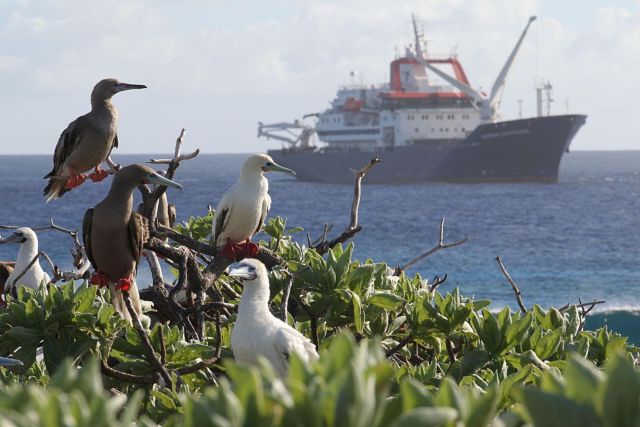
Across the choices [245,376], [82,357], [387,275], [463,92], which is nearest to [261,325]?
[82,357]

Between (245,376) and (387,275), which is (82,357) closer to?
(387,275)

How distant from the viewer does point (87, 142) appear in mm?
4504

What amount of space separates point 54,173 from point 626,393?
12.5 ft

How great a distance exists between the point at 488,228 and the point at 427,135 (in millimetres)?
22500

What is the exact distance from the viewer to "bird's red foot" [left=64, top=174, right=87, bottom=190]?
4.50 meters

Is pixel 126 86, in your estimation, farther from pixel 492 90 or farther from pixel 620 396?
pixel 492 90

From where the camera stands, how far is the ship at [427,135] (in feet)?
233

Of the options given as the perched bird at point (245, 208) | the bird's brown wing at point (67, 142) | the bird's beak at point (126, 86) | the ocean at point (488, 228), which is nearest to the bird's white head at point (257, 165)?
the perched bird at point (245, 208)

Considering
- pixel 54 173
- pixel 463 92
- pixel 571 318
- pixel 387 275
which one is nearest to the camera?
pixel 571 318

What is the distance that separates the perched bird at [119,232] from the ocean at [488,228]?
16.6m

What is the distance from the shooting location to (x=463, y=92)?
76.7 m

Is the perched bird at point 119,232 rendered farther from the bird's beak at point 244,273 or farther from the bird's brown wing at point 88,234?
the bird's beak at point 244,273

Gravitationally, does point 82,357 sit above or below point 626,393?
below

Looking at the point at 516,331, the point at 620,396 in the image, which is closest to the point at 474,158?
the point at 516,331
